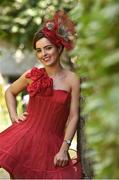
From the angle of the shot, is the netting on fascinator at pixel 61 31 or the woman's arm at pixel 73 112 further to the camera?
the netting on fascinator at pixel 61 31

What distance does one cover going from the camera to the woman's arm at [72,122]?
400 centimetres

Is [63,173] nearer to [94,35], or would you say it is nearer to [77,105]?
[77,105]

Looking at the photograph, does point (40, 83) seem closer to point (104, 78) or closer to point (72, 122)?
point (72, 122)

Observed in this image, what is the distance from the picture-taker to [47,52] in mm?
4125

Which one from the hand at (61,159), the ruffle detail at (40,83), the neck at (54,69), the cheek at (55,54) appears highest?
the cheek at (55,54)

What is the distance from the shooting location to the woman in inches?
158

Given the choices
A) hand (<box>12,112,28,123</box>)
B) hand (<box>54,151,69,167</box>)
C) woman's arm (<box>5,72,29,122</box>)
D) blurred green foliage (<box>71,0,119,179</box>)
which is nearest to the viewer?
blurred green foliage (<box>71,0,119,179</box>)

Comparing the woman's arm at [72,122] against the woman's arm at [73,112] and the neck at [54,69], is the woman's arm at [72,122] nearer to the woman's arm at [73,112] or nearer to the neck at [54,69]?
the woman's arm at [73,112]

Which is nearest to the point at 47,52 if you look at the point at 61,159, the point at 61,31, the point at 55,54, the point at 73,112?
the point at 55,54

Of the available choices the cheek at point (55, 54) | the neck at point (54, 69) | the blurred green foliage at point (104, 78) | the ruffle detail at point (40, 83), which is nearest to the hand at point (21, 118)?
the ruffle detail at point (40, 83)

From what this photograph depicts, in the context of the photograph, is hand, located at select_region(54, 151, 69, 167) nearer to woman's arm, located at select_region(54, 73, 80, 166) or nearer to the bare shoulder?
woman's arm, located at select_region(54, 73, 80, 166)

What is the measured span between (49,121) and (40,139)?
128mm

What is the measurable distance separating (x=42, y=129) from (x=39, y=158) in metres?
0.21

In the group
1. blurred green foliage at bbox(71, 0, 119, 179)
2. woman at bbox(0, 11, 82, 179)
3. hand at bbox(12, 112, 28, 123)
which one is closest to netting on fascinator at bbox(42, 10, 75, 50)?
woman at bbox(0, 11, 82, 179)
